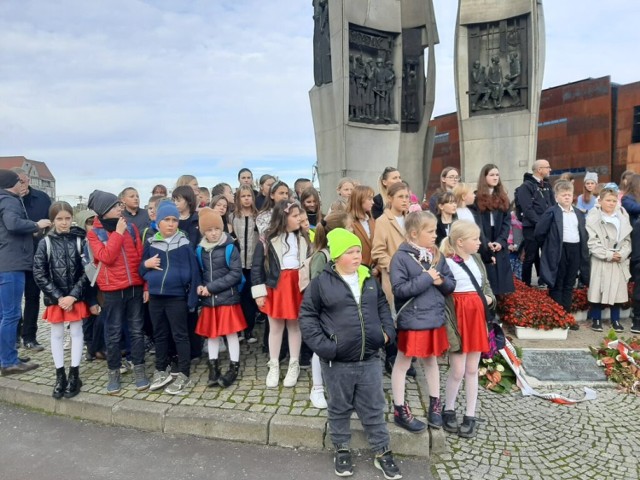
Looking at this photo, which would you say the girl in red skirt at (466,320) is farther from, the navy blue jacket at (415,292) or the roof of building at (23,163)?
the roof of building at (23,163)

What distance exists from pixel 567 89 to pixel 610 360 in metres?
24.9

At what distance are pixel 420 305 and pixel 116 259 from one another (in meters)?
2.87

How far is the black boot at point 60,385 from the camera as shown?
4090mm

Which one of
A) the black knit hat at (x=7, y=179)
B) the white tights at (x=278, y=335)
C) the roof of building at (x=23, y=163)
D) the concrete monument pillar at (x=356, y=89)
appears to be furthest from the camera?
the roof of building at (x=23, y=163)

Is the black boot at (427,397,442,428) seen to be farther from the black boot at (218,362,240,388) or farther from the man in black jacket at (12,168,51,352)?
the man in black jacket at (12,168,51,352)

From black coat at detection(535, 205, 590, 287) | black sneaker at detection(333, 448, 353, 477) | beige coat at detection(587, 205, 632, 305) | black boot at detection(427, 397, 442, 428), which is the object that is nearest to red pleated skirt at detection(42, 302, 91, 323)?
black sneaker at detection(333, 448, 353, 477)

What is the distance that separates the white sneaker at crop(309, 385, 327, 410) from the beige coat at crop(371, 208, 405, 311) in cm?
103

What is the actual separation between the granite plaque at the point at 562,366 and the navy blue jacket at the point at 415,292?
1.87m

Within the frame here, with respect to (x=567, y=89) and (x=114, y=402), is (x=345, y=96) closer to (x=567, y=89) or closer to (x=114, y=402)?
(x=114, y=402)

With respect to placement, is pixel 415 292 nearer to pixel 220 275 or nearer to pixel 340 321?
pixel 340 321

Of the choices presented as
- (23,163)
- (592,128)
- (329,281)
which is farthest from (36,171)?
(329,281)

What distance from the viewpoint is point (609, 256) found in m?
5.84

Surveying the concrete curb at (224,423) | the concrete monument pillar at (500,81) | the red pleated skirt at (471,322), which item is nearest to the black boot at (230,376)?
the concrete curb at (224,423)

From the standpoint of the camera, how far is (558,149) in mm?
25234
